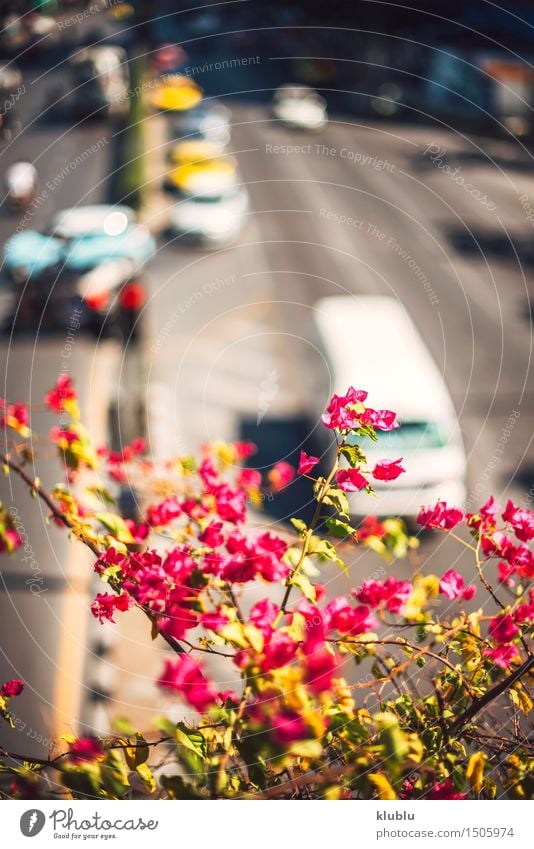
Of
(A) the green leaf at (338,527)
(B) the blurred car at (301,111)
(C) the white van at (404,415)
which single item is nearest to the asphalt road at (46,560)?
(A) the green leaf at (338,527)

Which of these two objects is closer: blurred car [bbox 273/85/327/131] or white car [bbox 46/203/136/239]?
white car [bbox 46/203/136/239]

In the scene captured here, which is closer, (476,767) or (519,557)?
(476,767)

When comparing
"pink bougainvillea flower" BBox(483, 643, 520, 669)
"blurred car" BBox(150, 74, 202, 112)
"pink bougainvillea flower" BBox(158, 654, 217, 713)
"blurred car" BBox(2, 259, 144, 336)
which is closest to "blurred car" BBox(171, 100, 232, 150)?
"blurred car" BBox(150, 74, 202, 112)

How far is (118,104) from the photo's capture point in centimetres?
2819

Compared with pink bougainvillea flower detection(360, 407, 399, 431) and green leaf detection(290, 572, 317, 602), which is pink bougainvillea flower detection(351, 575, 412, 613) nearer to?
green leaf detection(290, 572, 317, 602)

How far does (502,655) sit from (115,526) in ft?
5.44

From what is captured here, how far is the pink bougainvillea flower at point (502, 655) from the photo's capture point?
3.11 meters

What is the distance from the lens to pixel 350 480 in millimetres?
2994

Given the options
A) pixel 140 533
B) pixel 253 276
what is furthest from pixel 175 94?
pixel 140 533

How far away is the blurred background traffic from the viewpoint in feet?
31.0

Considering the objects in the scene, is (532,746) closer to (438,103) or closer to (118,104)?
(118,104)

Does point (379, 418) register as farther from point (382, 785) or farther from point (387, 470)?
point (382, 785)

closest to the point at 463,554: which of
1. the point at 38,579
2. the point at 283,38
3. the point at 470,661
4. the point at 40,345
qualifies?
the point at 38,579

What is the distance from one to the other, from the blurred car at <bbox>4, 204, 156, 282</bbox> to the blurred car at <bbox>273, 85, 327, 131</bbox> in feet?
38.1
